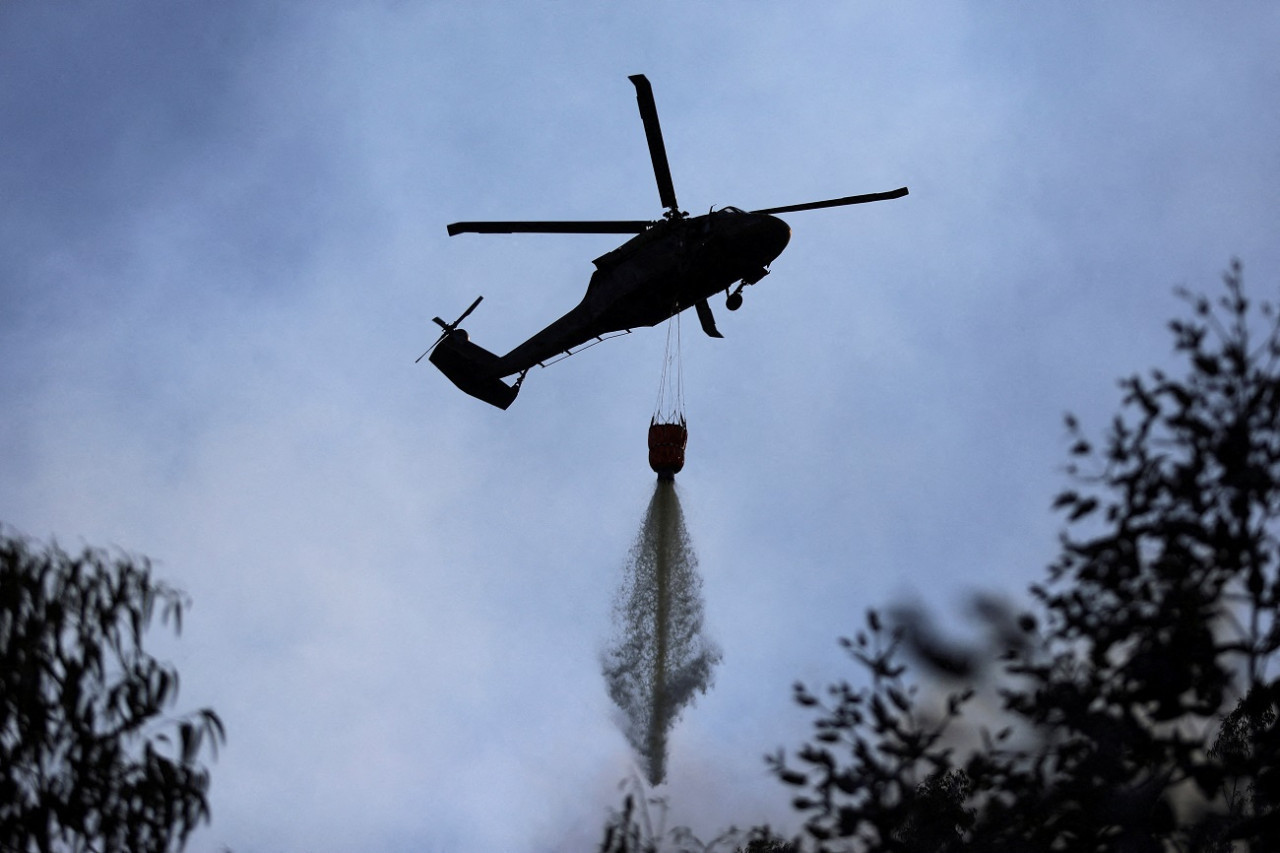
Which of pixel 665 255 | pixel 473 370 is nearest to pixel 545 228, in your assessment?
pixel 665 255

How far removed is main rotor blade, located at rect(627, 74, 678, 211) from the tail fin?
7615mm

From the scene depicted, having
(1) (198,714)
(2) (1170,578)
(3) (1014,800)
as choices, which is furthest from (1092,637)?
(1) (198,714)

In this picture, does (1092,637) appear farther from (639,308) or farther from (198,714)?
(639,308)

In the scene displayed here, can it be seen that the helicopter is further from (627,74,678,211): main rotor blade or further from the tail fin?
the tail fin

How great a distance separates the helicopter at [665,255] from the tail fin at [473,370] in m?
3.92

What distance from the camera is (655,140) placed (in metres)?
34.5

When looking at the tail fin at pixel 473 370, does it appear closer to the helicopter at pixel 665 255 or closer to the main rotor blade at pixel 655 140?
the helicopter at pixel 665 255

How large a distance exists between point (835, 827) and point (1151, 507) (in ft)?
14.8

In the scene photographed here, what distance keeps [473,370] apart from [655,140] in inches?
353

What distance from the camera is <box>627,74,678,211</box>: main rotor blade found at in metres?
33.8

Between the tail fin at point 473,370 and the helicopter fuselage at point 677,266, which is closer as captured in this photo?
the helicopter fuselage at point 677,266

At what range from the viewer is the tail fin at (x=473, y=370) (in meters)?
39.8

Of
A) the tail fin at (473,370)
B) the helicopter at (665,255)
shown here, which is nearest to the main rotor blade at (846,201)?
the helicopter at (665,255)

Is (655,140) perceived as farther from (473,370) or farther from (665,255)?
(473,370)
